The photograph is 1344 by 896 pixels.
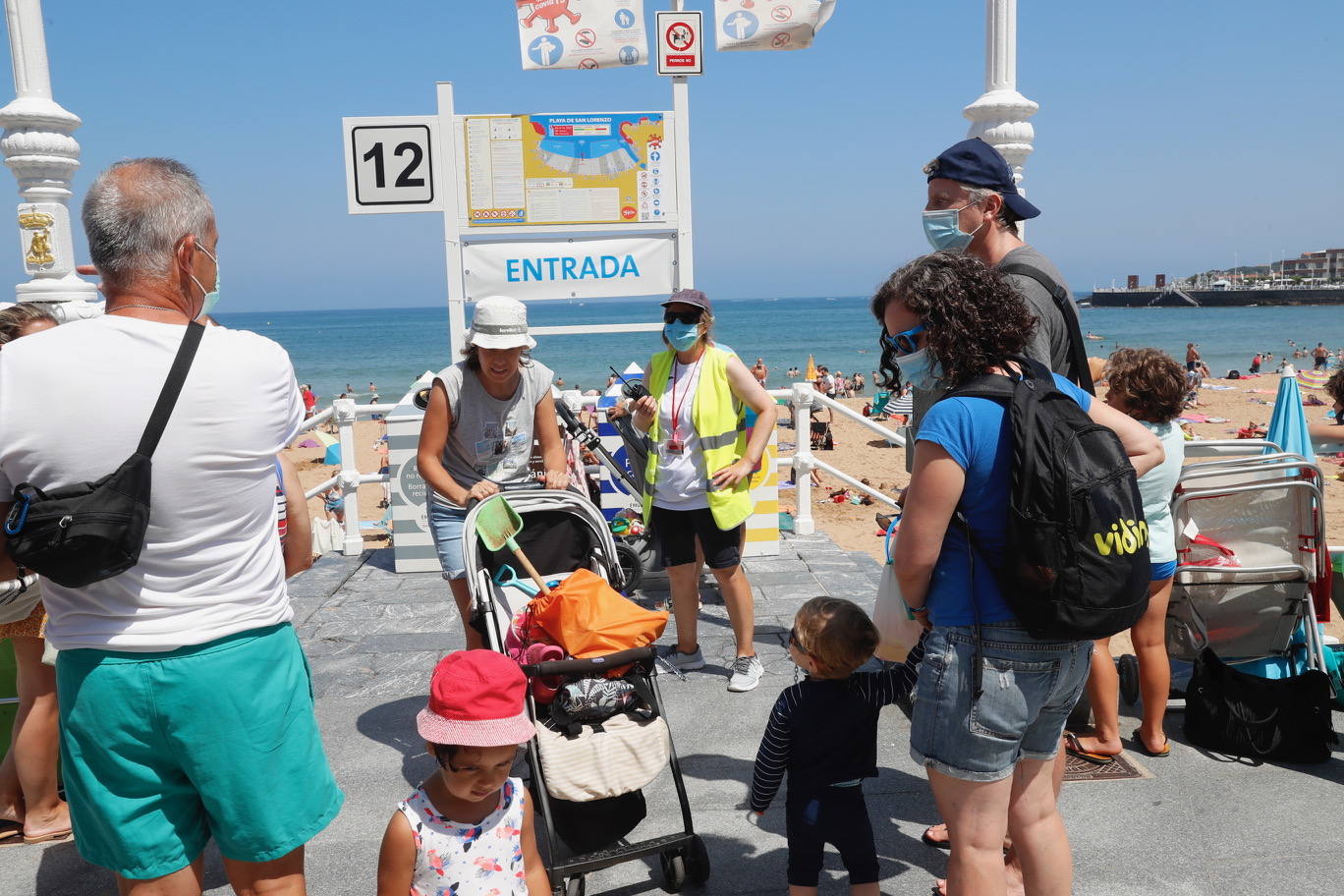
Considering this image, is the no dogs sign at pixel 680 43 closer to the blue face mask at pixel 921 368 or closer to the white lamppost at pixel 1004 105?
the white lamppost at pixel 1004 105

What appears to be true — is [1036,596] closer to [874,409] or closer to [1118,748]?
[1118,748]

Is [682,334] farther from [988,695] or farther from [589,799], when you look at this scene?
[988,695]

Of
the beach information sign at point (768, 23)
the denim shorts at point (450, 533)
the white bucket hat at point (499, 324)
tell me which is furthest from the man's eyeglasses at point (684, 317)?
the beach information sign at point (768, 23)

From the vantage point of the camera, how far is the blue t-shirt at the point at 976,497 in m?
2.06

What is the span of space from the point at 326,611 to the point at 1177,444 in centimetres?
463

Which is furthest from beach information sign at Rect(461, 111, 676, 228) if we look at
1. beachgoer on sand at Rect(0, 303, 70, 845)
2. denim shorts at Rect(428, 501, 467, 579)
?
beachgoer on sand at Rect(0, 303, 70, 845)

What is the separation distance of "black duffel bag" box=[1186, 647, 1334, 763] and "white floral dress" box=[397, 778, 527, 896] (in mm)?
2877

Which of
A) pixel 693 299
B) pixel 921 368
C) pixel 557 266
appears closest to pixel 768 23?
pixel 557 266

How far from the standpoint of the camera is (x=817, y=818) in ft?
8.70

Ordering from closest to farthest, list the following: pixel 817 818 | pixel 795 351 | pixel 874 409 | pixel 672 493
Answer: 1. pixel 817 818
2. pixel 672 493
3. pixel 874 409
4. pixel 795 351

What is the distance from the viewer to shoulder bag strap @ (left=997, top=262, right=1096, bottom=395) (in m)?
2.79

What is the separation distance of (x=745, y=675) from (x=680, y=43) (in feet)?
14.0

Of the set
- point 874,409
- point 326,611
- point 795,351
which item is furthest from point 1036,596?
point 795,351

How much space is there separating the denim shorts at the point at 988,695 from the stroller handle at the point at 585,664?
952 millimetres
